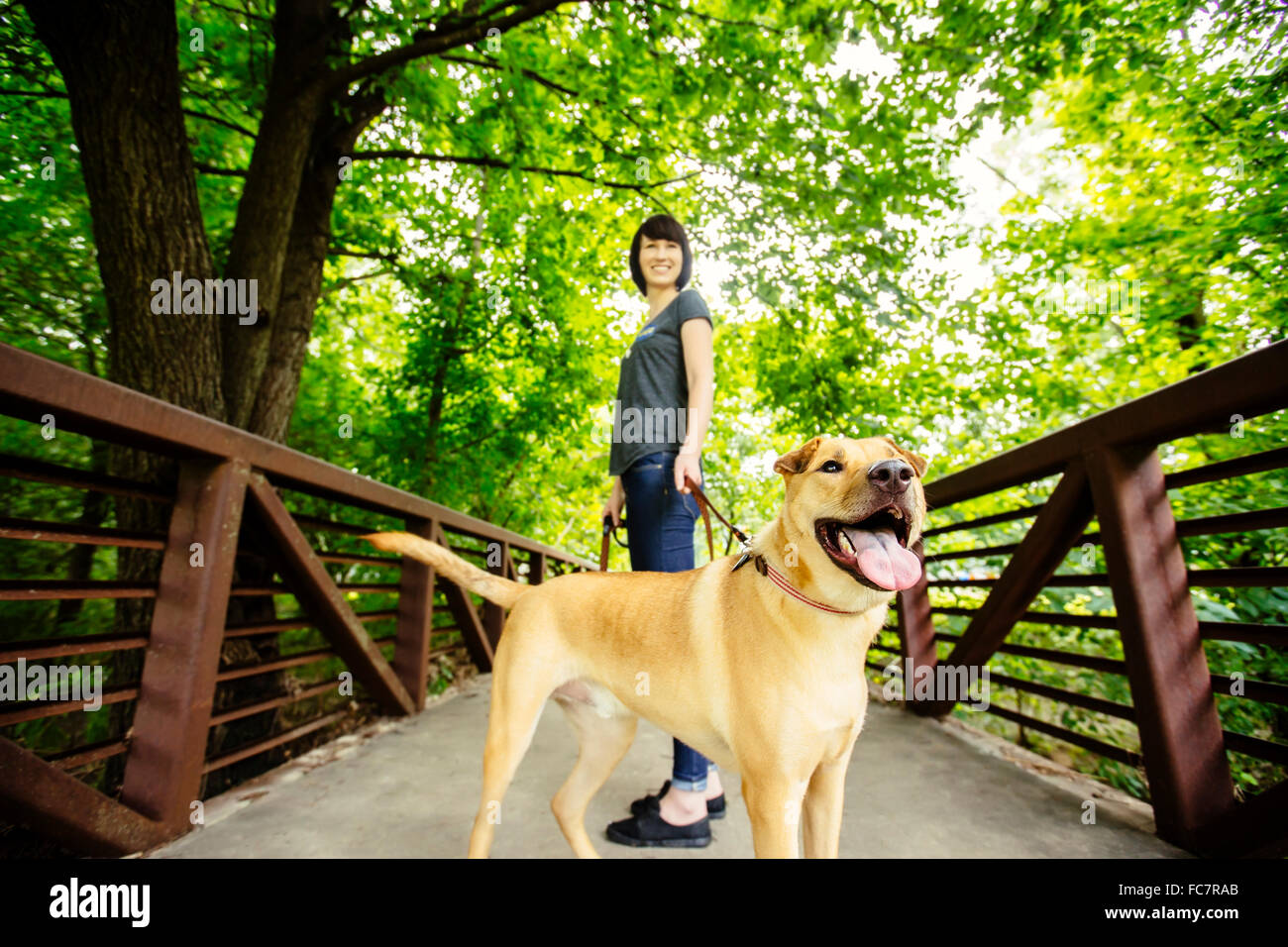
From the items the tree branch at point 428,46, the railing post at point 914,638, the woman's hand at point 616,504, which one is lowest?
the railing post at point 914,638

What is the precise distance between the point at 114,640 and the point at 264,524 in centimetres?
61

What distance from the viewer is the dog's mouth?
1.31 m

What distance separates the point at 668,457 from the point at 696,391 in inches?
11.8

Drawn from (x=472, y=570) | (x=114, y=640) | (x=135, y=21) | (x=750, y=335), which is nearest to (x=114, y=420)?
(x=114, y=640)

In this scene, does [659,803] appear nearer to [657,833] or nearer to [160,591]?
[657,833]

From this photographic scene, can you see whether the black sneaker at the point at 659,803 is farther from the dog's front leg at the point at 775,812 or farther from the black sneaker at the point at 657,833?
the dog's front leg at the point at 775,812

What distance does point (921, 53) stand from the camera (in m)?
3.65

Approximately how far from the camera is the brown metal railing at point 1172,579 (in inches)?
61.7

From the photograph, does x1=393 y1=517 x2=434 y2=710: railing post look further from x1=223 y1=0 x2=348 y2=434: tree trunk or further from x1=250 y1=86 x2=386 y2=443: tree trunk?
x1=223 y1=0 x2=348 y2=434: tree trunk

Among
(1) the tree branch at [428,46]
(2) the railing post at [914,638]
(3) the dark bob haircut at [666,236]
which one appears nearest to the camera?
(3) the dark bob haircut at [666,236]

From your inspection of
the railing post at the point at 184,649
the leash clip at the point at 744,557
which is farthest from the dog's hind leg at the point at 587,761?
the railing post at the point at 184,649

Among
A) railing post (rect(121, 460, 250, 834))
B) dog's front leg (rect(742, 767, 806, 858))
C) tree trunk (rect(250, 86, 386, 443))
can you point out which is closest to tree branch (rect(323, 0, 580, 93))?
tree trunk (rect(250, 86, 386, 443))

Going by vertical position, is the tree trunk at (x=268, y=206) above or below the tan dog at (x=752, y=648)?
above
